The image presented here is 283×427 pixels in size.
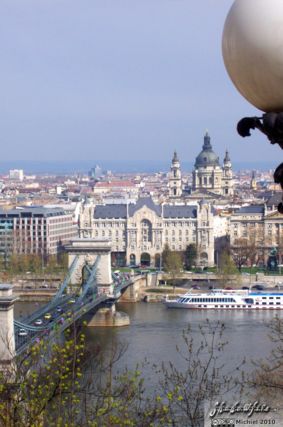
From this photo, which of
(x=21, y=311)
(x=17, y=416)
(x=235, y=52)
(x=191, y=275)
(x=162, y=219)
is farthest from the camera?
(x=162, y=219)

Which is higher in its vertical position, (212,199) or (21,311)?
(212,199)

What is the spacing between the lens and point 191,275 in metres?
20.2

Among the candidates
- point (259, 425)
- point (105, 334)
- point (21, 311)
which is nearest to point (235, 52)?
point (259, 425)

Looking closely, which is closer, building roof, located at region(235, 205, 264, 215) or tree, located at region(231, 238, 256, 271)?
tree, located at region(231, 238, 256, 271)

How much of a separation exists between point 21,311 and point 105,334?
2.69 m

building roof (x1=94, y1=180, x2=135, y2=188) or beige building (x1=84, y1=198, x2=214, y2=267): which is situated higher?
building roof (x1=94, y1=180, x2=135, y2=188)

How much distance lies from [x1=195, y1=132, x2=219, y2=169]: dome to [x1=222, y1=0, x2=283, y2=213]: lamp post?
33.2 m

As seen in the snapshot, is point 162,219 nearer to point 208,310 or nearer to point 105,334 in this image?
point 208,310

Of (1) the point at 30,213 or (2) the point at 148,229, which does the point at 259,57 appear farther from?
(1) the point at 30,213

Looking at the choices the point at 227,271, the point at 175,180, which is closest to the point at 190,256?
the point at 227,271

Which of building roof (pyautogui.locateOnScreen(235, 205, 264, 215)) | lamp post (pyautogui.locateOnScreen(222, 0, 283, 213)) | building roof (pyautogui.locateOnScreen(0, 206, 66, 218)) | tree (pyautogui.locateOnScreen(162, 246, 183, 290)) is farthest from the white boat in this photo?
lamp post (pyautogui.locateOnScreen(222, 0, 283, 213))

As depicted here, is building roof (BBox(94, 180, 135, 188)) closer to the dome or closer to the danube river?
the dome

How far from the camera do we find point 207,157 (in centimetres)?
3450

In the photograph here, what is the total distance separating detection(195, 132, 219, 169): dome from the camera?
113 feet
